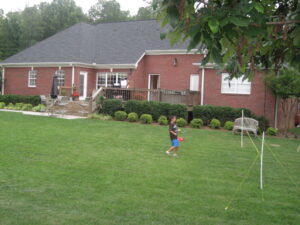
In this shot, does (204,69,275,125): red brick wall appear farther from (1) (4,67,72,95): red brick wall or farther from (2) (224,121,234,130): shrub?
(1) (4,67,72,95): red brick wall

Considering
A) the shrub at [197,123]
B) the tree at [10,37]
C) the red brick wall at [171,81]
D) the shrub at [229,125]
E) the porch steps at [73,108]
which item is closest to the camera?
the shrub at [229,125]

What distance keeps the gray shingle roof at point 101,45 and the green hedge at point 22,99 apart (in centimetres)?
314

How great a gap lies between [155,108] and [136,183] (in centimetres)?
1279

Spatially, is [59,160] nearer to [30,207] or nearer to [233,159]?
[30,207]

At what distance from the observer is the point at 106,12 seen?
59594mm

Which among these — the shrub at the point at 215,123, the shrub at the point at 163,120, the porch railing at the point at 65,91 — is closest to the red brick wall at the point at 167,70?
the porch railing at the point at 65,91

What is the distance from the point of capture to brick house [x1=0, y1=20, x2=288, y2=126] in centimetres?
2139

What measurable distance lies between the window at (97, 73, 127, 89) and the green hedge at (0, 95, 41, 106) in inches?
178

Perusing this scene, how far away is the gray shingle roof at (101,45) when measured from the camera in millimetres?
26156

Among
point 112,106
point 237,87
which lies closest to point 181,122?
point 237,87

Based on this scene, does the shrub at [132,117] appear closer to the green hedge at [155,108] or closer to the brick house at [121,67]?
the green hedge at [155,108]

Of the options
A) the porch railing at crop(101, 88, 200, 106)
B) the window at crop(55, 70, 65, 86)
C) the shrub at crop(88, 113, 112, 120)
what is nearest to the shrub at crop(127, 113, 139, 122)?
the shrub at crop(88, 113, 112, 120)

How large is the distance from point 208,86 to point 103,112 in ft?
21.0

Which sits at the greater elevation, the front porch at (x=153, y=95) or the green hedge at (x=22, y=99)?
the front porch at (x=153, y=95)
